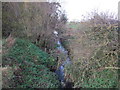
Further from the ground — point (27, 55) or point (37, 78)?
point (27, 55)

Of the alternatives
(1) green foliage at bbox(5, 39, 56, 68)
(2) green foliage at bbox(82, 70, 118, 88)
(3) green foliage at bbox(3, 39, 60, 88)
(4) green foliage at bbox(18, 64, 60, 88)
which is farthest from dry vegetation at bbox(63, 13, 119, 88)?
(1) green foliage at bbox(5, 39, 56, 68)

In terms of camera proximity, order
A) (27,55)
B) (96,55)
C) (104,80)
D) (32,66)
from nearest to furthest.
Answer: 1. (104,80)
2. (96,55)
3. (32,66)
4. (27,55)

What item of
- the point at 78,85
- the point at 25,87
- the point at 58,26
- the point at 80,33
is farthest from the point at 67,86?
the point at 58,26

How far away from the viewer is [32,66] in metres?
8.39

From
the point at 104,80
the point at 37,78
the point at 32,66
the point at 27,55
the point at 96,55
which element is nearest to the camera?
the point at 104,80

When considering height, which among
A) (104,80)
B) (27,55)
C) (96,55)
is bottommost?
(104,80)

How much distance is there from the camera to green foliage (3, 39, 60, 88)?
7.24 metres

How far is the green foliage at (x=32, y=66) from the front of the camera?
724 cm

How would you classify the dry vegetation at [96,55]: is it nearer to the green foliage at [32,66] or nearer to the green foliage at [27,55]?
the green foliage at [32,66]

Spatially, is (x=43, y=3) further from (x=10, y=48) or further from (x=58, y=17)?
(x=10, y=48)

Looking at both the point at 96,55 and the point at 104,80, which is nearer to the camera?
the point at 104,80

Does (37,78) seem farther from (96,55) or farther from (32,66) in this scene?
(96,55)

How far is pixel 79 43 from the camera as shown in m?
6.82

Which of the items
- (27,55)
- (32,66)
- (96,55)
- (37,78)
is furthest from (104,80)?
(27,55)
